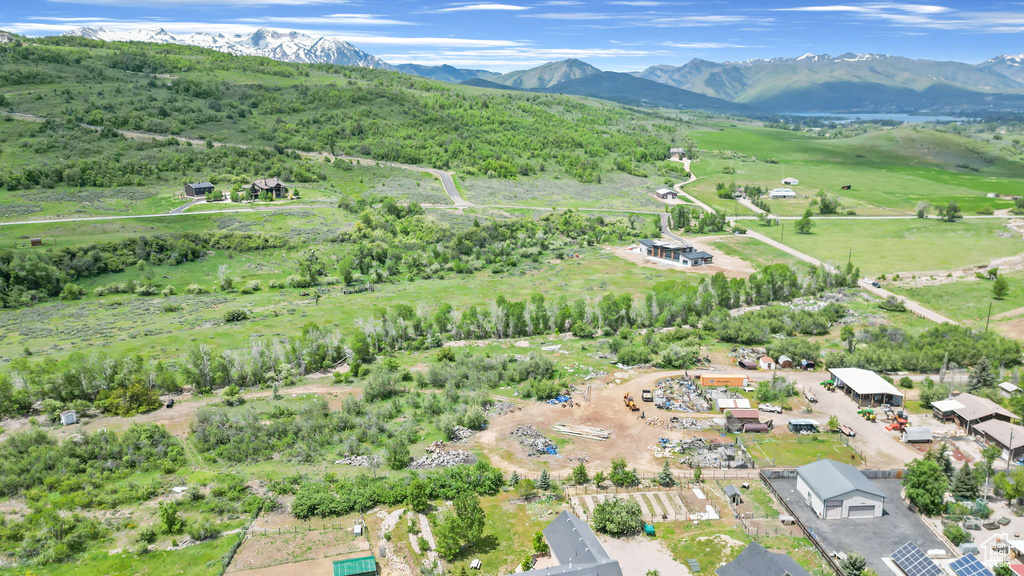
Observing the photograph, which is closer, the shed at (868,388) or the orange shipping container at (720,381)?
the shed at (868,388)

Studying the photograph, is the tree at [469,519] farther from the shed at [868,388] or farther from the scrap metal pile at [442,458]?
the shed at [868,388]

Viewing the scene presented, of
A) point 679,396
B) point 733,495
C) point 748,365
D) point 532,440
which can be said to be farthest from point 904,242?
point 532,440

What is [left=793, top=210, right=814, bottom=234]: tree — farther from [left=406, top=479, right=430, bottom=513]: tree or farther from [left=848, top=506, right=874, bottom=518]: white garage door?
[left=406, top=479, right=430, bottom=513]: tree

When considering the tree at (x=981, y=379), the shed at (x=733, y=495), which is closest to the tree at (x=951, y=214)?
the tree at (x=981, y=379)

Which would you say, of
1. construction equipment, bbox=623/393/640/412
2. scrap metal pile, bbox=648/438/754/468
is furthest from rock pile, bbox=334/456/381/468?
construction equipment, bbox=623/393/640/412

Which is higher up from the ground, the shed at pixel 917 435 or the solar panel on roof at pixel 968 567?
the solar panel on roof at pixel 968 567
